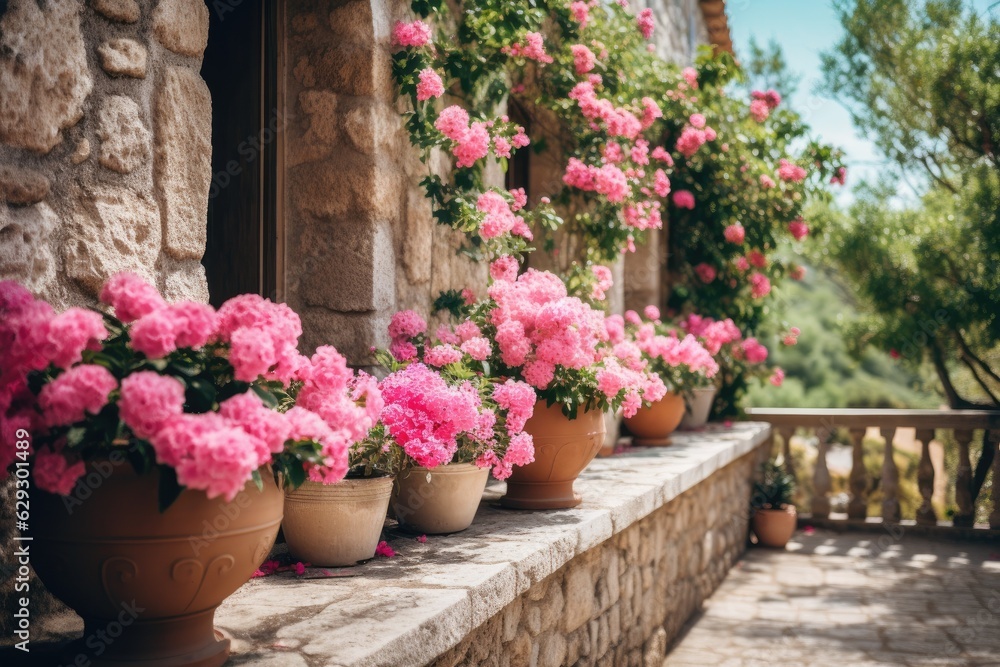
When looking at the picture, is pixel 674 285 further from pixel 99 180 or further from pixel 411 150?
pixel 99 180

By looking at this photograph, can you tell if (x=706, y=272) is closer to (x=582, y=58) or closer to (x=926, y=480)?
(x=926, y=480)

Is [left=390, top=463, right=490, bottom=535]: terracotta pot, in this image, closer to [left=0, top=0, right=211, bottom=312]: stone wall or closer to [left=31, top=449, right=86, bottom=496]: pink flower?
[left=0, top=0, right=211, bottom=312]: stone wall

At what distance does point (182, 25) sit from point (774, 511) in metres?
5.31

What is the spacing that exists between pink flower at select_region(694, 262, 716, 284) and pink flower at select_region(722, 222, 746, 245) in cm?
37

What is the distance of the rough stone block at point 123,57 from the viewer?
1966 mm

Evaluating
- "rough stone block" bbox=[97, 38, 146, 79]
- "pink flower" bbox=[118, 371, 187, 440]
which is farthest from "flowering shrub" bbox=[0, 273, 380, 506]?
"rough stone block" bbox=[97, 38, 146, 79]

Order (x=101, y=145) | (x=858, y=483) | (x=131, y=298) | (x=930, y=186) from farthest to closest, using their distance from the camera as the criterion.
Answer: (x=930, y=186) → (x=858, y=483) → (x=101, y=145) → (x=131, y=298)

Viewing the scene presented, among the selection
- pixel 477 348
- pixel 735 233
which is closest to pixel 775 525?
pixel 735 233

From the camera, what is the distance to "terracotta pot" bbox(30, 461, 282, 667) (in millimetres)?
1566

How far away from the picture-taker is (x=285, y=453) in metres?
1.66

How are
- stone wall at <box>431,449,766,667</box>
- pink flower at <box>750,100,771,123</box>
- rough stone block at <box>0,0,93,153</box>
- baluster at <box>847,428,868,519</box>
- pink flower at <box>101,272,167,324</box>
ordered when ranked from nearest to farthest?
pink flower at <box>101,272,167,324</box> → rough stone block at <box>0,0,93,153</box> → stone wall at <box>431,449,766,667</box> → pink flower at <box>750,100,771,123</box> → baluster at <box>847,428,868,519</box>

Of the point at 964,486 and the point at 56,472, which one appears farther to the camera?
the point at 964,486

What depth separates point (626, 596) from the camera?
11.8ft

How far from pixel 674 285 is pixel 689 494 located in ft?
7.53
